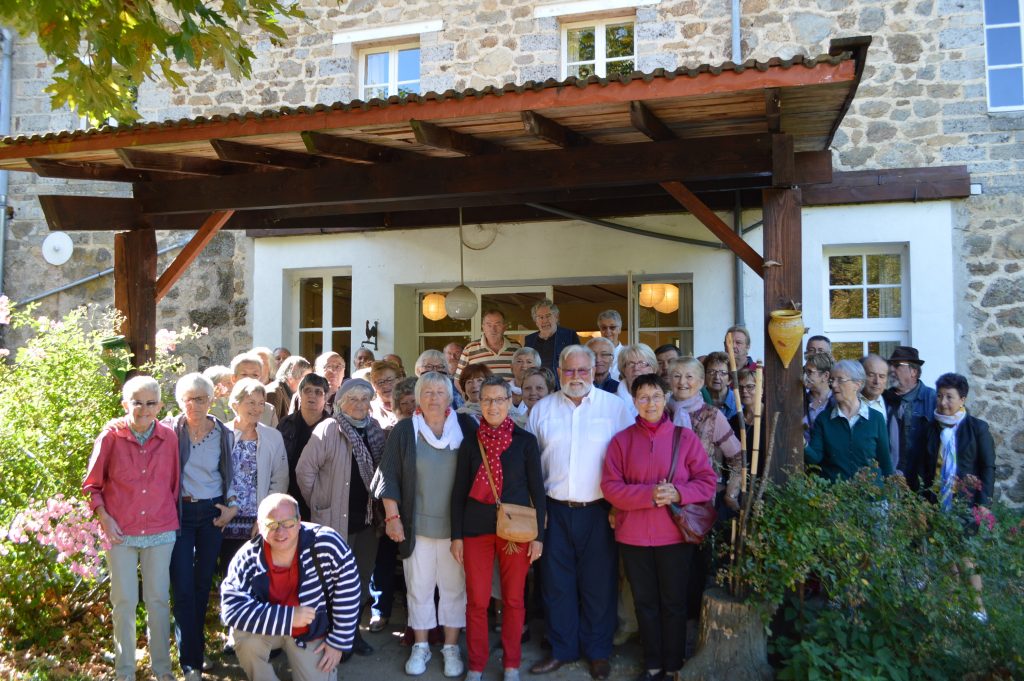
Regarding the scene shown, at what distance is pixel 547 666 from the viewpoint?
4.29m

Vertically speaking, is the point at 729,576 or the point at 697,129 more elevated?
the point at 697,129

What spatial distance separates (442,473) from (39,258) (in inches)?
280

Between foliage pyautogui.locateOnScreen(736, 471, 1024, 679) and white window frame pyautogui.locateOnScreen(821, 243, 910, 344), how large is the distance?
10.6ft

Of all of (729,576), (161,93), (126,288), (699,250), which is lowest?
(729,576)

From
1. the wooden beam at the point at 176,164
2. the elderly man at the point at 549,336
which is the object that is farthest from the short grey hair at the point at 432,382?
the wooden beam at the point at 176,164

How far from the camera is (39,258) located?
920 cm

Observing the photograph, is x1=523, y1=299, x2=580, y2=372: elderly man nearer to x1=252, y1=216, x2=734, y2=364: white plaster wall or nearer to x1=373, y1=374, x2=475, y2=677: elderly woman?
x1=252, y1=216, x2=734, y2=364: white plaster wall

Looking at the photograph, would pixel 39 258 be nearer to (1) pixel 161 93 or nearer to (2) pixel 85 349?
(1) pixel 161 93

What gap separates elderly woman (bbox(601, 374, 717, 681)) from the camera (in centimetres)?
410

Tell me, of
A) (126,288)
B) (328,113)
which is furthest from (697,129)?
(126,288)

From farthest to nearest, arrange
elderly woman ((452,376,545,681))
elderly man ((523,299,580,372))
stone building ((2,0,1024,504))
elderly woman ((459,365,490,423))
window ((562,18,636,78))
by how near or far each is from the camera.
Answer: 1. window ((562,18,636,78))
2. stone building ((2,0,1024,504))
3. elderly man ((523,299,580,372))
4. elderly woman ((459,365,490,423))
5. elderly woman ((452,376,545,681))

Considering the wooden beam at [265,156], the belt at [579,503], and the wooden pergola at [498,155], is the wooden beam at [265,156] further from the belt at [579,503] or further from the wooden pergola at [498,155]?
the belt at [579,503]

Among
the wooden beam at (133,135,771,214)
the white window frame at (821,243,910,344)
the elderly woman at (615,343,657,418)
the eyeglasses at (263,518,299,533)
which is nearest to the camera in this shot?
the eyeglasses at (263,518,299,533)

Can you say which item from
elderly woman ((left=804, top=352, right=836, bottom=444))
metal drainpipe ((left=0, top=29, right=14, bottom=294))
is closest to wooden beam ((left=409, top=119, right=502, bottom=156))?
elderly woman ((left=804, top=352, right=836, bottom=444))
